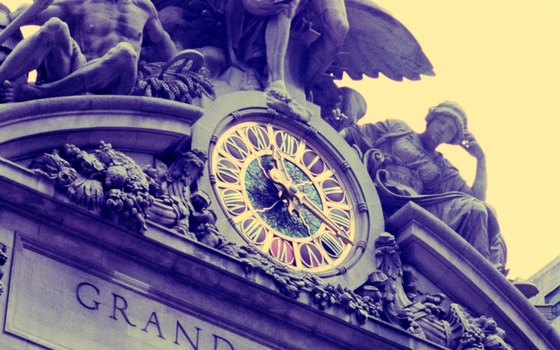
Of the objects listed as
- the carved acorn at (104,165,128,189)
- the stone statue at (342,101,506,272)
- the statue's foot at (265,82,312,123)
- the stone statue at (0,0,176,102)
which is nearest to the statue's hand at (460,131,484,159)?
the stone statue at (342,101,506,272)

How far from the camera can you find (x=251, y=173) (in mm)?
35281

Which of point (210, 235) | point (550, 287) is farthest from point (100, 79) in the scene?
point (550, 287)

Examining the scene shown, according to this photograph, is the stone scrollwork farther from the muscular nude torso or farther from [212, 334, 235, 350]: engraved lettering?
the muscular nude torso

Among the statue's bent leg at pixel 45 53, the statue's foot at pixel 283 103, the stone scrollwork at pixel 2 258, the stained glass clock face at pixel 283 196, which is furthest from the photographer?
the statue's foot at pixel 283 103

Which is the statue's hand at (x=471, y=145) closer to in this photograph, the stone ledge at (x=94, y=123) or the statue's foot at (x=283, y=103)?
the statue's foot at (x=283, y=103)

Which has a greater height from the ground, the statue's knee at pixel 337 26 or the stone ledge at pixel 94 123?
the statue's knee at pixel 337 26

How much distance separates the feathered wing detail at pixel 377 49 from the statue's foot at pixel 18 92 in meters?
7.29

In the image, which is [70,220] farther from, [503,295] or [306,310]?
[503,295]

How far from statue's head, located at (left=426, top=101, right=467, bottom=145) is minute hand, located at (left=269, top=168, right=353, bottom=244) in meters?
3.48

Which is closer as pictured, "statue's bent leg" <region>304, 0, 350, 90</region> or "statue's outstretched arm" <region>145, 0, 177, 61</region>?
"statue's outstretched arm" <region>145, 0, 177, 61</region>

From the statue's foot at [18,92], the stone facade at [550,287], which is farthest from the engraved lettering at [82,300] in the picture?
the stone facade at [550,287]

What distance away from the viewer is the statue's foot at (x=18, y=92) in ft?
107

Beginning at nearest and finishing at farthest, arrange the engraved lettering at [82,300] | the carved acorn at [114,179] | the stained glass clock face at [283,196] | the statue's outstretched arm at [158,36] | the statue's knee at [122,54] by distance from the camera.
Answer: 1. the engraved lettering at [82,300]
2. the carved acorn at [114,179]
3. the statue's knee at [122,54]
4. the stained glass clock face at [283,196]
5. the statue's outstretched arm at [158,36]

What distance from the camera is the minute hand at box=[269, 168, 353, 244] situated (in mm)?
35312
